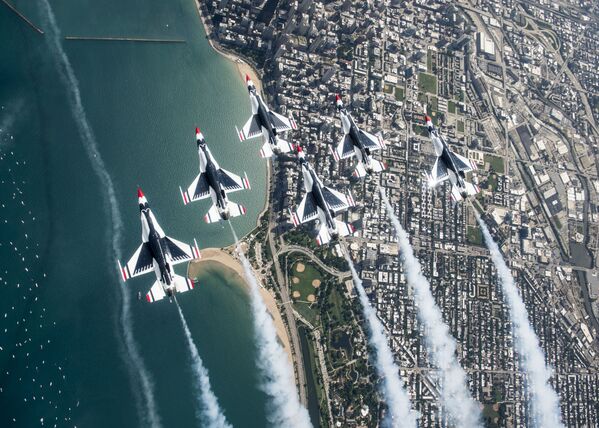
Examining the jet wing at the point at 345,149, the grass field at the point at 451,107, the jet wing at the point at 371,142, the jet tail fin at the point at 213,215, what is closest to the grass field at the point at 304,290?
the jet tail fin at the point at 213,215

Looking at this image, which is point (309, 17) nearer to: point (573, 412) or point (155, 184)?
point (155, 184)

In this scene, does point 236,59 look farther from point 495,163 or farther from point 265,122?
point 495,163

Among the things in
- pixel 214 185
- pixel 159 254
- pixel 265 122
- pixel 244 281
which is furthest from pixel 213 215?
pixel 265 122

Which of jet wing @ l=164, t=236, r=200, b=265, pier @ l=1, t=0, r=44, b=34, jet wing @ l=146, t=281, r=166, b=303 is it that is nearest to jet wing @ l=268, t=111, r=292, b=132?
jet wing @ l=164, t=236, r=200, b=265

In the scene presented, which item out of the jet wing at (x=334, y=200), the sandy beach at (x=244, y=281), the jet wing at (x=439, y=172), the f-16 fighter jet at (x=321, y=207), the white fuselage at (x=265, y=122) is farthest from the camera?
the jet wing at (x=439, y=172)

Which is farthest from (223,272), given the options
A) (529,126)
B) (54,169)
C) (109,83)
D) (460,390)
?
(529,126)

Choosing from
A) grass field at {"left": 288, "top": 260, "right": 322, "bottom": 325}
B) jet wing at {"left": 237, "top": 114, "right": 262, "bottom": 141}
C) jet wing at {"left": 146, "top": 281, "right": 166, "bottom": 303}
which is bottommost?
grass field at {"left": 288, "top": 260, "right": 322, "bottom": 325}

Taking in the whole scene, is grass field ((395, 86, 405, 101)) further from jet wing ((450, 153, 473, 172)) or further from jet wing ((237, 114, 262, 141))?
jet wing ((237, 114, 262, 141))

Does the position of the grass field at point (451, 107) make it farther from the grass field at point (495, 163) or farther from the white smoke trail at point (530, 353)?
the white smoke trail at point (530, 353)
